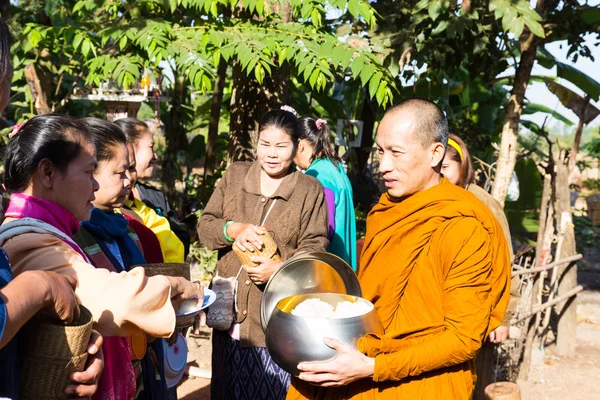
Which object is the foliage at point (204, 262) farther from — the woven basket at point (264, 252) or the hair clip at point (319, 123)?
the woven basket at point (264, 252)

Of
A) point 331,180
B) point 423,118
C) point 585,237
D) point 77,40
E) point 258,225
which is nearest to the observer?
point 423,118

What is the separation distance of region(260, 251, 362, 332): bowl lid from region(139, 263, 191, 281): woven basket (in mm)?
371

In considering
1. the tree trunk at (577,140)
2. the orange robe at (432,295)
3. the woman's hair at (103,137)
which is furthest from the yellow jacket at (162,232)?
the tree trunk at (577,140)

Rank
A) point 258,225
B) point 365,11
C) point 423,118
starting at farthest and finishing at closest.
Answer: point 365,11 < point 258,225 < point 423,118

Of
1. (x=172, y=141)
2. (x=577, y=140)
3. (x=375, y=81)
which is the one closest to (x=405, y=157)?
(x=375, y=81)

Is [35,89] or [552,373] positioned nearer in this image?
[552,373]

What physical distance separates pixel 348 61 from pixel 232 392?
2575 mm

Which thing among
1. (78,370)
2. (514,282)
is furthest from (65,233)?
(514,282)

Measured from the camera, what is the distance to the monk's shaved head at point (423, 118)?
2406 millimetres

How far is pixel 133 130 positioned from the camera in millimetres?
3639

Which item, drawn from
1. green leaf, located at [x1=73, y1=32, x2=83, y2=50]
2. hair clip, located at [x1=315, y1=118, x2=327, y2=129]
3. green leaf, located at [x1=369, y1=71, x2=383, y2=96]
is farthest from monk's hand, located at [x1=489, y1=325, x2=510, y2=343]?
green leaf, located at [x1=73, y1=32, x2=83, y2=50]

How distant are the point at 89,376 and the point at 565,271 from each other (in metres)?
5.89

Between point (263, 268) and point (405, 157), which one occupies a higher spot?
point (405, 157)

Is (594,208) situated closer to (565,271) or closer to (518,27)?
(565,271)
